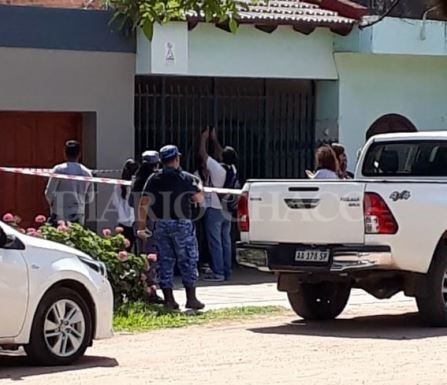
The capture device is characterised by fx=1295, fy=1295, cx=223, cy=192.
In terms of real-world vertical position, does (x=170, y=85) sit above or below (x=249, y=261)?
above

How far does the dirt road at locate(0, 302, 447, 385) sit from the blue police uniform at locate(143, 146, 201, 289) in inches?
39.2

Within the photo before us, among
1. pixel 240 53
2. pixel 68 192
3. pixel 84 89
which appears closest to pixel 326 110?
pixel 240 53

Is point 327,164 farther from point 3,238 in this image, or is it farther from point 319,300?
point 3,238

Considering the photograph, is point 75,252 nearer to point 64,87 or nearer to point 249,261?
point 249,261

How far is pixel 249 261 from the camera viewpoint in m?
13.7

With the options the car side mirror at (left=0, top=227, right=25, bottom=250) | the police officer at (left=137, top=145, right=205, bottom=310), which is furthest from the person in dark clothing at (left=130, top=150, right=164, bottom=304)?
the car side mirror at (left=0, top=227, right=25, bottom=250)

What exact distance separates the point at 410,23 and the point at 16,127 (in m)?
6.72

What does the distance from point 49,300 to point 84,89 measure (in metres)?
7.92

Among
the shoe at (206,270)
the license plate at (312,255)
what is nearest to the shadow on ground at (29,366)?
the license plate at (312,255)

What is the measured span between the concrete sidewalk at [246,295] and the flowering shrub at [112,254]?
3.88 feet

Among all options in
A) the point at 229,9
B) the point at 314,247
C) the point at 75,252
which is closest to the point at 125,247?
the point at 314,247

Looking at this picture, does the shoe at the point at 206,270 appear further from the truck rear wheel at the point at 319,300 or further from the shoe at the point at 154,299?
the truck rear wheel at the point at 319,300

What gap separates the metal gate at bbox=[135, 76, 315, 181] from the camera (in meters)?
19.3

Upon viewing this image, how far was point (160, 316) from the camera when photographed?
46.9 feet
